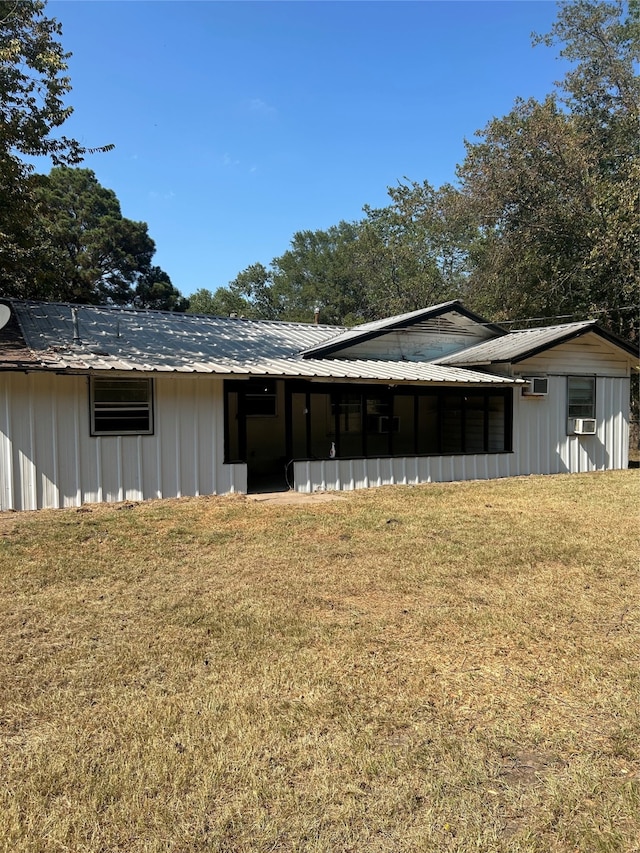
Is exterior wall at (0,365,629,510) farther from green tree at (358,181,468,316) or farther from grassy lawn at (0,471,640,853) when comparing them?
green tree at (358,181,468,316)

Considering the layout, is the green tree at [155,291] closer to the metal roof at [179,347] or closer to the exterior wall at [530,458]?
the metal roof at [179,347]

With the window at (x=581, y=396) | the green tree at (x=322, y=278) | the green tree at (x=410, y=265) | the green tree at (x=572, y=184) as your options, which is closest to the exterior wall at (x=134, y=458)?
the window at (x=581, y=396)

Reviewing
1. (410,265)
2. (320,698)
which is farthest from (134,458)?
(410,265)

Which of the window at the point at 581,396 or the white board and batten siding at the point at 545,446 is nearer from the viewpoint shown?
the white board and batten siding at the point at 545,446

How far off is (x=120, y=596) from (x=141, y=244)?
94.9ft

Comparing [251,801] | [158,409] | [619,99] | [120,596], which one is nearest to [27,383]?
[158,409]

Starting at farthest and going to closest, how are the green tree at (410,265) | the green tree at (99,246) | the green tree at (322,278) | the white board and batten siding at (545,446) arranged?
1. the green tree at (322,278)
2. the green tree at (410,265)
3. the green tree at (99,246)
4. the white board and batten siding at (545,446)

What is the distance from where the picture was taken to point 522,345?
45.5ft

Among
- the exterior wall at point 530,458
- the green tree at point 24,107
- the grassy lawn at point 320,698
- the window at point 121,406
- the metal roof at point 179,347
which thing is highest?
the green tree at point 24,107

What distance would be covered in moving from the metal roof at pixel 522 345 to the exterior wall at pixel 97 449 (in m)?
6.93

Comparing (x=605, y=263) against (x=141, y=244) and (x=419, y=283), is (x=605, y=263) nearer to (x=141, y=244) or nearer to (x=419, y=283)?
(x=419, y=283)

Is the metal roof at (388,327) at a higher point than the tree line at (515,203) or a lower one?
lower

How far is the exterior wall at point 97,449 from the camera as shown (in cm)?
865

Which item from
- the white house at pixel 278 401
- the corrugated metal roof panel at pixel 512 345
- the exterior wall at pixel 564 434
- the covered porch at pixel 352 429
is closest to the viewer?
the white house at pixel 278 401
